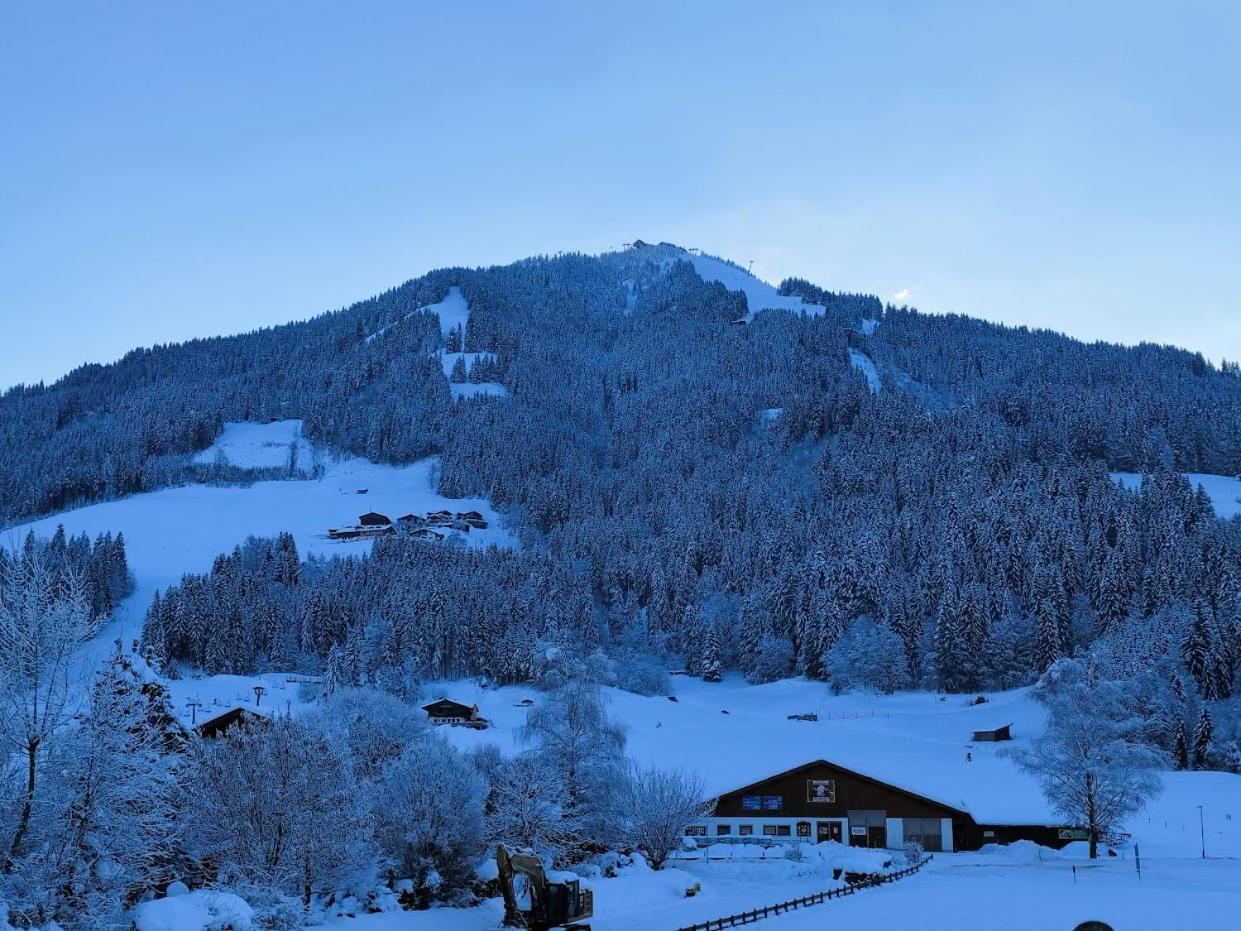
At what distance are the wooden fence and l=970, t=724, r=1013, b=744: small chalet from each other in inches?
1536

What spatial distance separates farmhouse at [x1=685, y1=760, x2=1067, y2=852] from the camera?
59938 millimetres

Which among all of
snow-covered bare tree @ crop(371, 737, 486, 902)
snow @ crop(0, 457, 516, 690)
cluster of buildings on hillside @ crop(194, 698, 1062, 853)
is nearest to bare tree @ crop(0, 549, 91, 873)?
snow-covered bare tree @ crop(371, 737, 486, 902)

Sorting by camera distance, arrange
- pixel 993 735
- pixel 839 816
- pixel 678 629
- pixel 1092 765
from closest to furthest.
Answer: pixel 1092 765 → pixel 839 816 → pixel 993 735 → pixel 678 629

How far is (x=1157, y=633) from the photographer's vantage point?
325ft

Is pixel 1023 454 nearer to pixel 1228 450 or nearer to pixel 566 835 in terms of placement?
pixel 1228 450

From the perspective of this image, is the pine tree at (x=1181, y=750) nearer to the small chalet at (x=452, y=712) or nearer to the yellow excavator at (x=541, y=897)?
the small chalet at (x=452, y=712)

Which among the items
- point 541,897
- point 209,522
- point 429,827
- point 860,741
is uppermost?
point 209,522

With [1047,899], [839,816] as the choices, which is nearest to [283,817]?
[1047,899]

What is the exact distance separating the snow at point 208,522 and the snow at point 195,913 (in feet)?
380

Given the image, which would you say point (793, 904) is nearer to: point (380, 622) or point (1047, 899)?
point (1047, 899)

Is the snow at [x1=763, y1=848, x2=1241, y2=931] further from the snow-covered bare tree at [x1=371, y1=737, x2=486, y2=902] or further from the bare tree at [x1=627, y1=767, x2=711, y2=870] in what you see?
the snow-covered bare tree at [x1=371, y1=737, x2=486, y2=902]

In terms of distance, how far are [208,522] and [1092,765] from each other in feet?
485

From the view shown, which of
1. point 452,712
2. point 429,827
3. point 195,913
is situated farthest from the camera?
point 452,712

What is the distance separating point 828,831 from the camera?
62.2 metres
